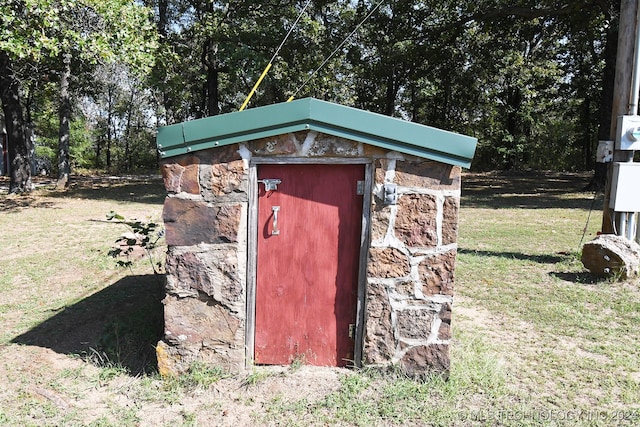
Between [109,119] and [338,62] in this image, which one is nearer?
[338,62]

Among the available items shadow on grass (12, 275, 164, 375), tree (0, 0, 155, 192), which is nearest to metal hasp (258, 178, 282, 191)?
shadow on grass (12, 275, 164, 375)

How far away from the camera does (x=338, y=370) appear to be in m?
3.83

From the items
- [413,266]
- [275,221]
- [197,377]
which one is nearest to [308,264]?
[275,221]

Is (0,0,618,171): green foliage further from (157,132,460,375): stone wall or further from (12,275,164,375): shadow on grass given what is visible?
(12,275,164,375): shadow on grass

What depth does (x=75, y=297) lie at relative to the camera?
5.81 m

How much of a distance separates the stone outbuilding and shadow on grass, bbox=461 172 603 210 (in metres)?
8.04

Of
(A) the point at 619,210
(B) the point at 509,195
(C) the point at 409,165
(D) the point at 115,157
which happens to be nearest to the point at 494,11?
(B) the point at 509,195

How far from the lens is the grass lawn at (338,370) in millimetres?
3328

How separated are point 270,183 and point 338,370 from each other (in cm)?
144

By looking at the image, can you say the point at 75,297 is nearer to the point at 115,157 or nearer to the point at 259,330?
the point at 259,330

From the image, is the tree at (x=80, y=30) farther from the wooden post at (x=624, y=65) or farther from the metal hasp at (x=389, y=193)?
the wooden post at (x=624, y=65)

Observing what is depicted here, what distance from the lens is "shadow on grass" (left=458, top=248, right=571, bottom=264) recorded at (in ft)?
24.4

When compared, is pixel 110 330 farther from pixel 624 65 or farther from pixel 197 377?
pixel 624 65

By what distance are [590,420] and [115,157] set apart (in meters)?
33.9
